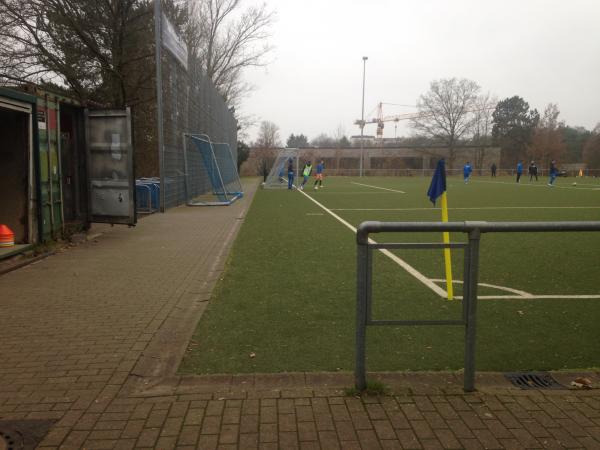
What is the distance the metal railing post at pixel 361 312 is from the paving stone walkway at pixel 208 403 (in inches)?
5.7

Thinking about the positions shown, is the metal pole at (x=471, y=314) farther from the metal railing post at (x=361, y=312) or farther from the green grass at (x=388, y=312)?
the metal railing post at (x=361, y=312)

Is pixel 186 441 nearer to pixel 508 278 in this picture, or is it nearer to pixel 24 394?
pixel 24 394

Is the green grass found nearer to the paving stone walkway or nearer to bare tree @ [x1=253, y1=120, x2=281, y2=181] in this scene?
the paving stone walkway

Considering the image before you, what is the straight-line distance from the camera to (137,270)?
24.5 feet

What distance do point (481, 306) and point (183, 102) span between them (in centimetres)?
1600

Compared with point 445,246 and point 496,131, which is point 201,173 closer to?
point 445,246

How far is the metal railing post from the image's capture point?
132 inches

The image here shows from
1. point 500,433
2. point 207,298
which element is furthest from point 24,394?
point 500,433

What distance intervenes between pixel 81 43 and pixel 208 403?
17.9m

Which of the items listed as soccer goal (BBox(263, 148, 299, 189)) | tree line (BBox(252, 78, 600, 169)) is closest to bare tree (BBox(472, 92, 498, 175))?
tree line (BBox(252, 78, 600, 169))

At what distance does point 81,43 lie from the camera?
58.9 feet

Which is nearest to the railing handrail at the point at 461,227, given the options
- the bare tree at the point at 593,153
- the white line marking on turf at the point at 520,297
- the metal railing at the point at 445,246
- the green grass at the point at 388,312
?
the metal railing at the point at 445,246

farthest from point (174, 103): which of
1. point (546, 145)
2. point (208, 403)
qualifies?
point (546, 145)

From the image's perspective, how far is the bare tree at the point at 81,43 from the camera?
16.9 m
